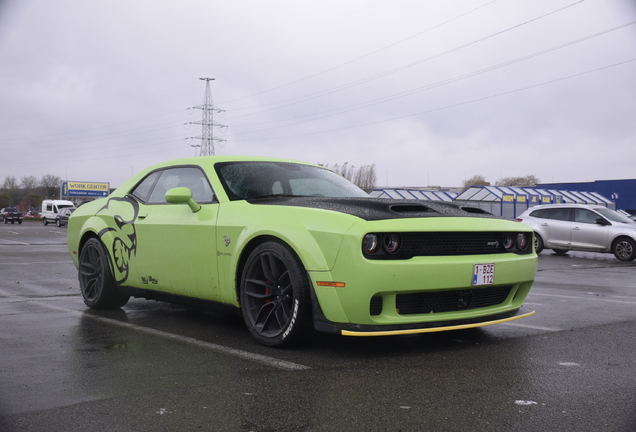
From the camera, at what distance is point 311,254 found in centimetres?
399

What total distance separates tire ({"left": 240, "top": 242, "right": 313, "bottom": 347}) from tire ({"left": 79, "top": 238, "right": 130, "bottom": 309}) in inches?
82.6

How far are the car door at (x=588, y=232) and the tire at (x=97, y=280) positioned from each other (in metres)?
12.7

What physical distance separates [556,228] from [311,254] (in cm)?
1359

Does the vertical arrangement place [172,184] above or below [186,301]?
above

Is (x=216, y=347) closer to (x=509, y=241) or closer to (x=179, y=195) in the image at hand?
(x=179, y=195)

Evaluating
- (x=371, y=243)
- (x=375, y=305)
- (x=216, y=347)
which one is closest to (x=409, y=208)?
(x=371, y=243)

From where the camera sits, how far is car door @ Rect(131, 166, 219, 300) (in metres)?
4.82

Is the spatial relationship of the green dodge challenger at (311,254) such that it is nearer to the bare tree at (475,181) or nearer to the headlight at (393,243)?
the headlight at (393,243)

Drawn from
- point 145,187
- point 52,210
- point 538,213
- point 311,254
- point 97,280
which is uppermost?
point 145,187

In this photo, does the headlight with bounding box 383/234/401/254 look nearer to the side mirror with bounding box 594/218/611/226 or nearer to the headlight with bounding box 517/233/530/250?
the headlight with bounding box 517/233/530/250

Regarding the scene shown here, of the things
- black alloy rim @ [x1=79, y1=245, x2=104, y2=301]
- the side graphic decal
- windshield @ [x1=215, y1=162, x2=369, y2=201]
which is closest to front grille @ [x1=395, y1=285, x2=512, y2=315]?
windshield @ [x1=215, y1=162, x2=369, y2=201]

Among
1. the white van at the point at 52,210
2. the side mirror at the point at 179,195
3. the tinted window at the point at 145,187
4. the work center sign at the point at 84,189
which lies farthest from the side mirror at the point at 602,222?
the work center sign at the point at 84,189

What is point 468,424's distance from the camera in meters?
2.76

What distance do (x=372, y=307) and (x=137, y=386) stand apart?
1.48 metres
